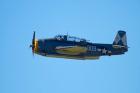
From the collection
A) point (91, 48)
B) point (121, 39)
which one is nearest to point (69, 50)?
point (91, 48)

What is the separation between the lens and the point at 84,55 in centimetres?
3912

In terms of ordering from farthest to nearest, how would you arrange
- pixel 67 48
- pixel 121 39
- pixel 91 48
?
pixel 121 39 → pixel 91 48 → pixel 67 48

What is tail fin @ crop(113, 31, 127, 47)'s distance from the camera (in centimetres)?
4314

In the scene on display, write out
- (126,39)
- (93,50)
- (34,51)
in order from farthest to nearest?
1. (126,39)
2. (93,50)
3. (34,51)

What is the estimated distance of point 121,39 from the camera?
143 ft

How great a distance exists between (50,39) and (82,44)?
3529 mm

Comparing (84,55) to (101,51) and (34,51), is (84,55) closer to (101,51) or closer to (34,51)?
(101,51)

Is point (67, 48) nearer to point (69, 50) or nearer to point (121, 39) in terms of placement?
point (69, 50)

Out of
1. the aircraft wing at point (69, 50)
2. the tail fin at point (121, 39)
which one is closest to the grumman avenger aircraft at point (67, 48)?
the aircraft wing at point (69, 50)

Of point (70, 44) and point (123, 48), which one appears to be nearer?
point (70, 44)

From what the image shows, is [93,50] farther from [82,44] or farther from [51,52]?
[51,52]

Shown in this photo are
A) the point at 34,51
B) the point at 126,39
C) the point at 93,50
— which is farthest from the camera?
the point at 126,39

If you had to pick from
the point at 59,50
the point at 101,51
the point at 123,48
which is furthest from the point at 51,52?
the point at 123,48

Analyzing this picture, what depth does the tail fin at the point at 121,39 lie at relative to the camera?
142ft
